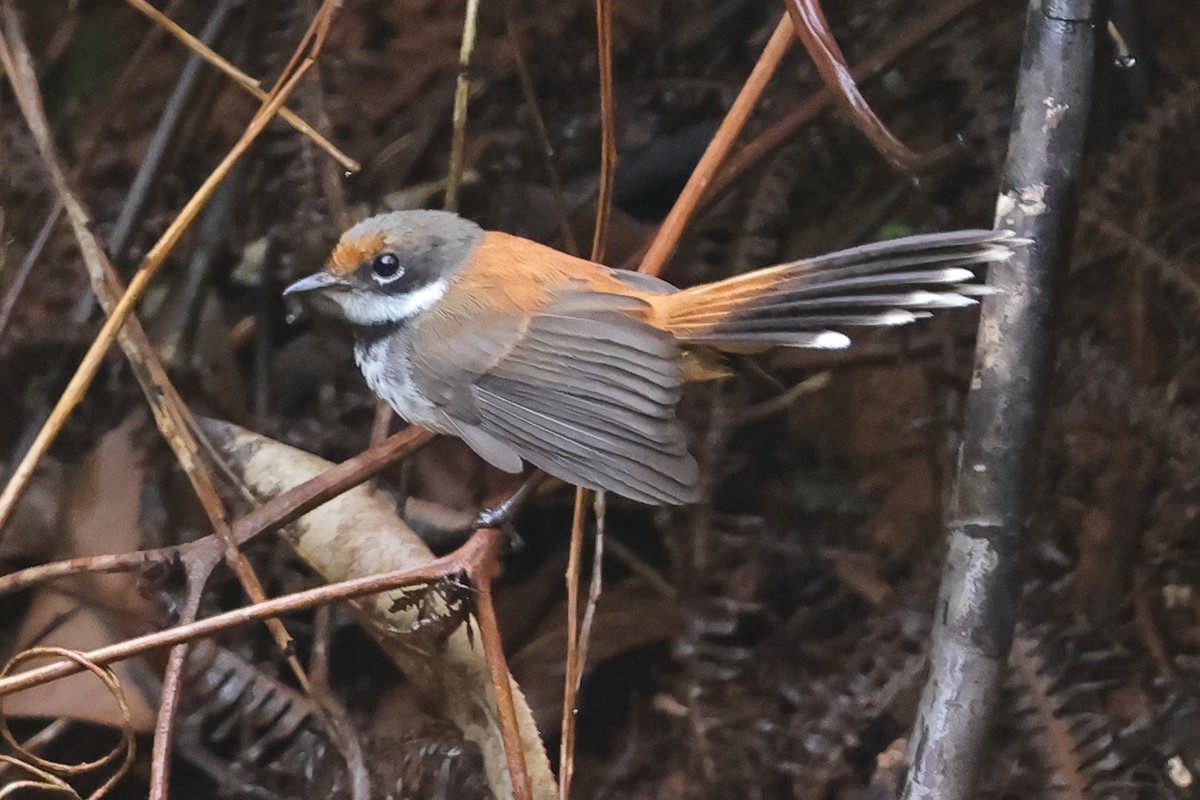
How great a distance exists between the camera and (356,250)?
5.52ft

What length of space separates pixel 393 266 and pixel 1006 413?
94 centimetres

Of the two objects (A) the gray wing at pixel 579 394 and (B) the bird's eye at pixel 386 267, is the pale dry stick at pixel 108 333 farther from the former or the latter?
(A) the gray wing at pixel 579 394

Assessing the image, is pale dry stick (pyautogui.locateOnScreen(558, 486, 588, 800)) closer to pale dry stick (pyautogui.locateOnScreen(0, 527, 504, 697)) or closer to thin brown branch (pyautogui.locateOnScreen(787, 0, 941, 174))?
pale dry stick (pyautogui.locateOnScreen(0, 527, 504, 697))

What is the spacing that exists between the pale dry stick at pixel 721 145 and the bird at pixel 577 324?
1.9 inches

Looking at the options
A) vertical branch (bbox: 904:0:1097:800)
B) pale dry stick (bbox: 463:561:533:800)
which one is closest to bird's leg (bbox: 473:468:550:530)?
pale dry stick (bbox: 463:561:533:800)

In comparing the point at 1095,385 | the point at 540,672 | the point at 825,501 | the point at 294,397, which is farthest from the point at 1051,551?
the point at 294,397

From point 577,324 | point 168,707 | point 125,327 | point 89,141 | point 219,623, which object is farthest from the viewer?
point 89,141

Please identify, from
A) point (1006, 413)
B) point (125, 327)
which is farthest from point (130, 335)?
point (1006, 413)

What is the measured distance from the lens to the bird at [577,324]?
1.25m

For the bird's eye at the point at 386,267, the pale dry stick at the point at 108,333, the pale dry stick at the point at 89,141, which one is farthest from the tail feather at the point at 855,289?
the pale dry stick at the point at 89,141

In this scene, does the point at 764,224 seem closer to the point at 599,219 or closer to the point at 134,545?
the point at 599,219

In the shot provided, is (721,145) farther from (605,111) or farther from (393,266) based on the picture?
(393,266)

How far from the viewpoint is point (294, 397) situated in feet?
7.36

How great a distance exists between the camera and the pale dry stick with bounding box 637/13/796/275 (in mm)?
1463
